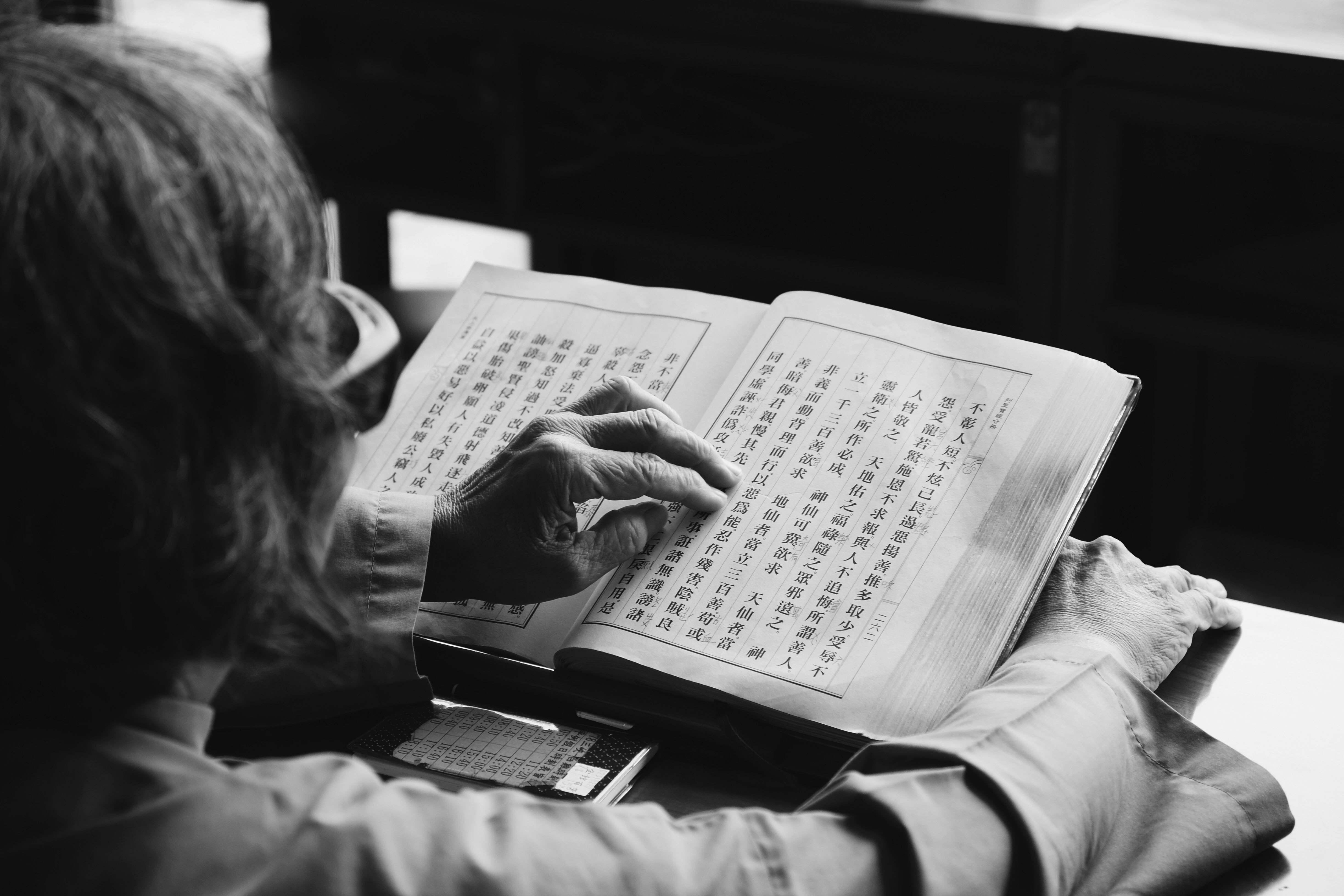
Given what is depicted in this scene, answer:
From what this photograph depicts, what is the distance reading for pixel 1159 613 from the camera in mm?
850

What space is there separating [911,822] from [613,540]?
304 millimetres

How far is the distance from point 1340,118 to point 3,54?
155 centimetres

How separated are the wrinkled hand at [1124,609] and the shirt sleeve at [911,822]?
4cm

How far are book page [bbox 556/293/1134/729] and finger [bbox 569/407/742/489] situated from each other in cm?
2

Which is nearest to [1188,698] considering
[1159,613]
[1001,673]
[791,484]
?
[1159,613]

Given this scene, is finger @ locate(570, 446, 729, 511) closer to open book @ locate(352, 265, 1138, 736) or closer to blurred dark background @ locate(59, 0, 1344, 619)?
open book @ locate(352, 265, 1138, 736)

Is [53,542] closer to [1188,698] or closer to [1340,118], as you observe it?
[1188,698]

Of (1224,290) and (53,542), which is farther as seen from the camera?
(1224,290)

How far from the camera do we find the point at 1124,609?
0.83 m

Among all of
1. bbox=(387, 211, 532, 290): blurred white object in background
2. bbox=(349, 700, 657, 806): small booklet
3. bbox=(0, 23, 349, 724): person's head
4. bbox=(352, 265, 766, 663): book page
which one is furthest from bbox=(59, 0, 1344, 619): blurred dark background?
bbox=(0, 23, 349, 724): person's head

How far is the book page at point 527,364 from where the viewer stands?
38.5 inches

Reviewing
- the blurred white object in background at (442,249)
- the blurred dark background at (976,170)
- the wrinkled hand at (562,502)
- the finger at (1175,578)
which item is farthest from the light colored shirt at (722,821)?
the blurred white object in background at (442,249)

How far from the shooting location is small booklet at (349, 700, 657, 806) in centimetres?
79

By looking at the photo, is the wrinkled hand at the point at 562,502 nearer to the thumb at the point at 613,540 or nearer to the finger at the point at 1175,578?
the thumb at the point at 613,540
